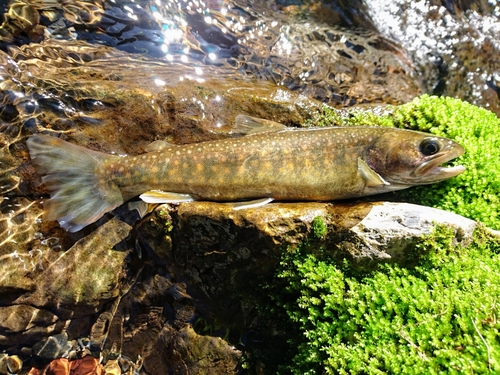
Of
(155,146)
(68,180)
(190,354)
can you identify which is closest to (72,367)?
(190,354)

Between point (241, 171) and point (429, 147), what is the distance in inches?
87.9

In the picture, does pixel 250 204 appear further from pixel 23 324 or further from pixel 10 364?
pixel 10 364

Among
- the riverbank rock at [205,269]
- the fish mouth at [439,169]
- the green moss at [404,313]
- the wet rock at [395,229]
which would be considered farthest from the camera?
the fish mouth at [439,169]

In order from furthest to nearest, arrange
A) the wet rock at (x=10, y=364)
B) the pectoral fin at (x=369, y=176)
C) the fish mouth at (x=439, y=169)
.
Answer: the wet rock at (x=10, y=364) < the pectoral fin at (x=369, y=176) < the fish mouth at (x=439, y=169)

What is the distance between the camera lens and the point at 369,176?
4.47 m

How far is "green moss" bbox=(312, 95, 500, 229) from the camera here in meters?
4.82

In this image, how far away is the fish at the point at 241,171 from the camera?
14.8 feet

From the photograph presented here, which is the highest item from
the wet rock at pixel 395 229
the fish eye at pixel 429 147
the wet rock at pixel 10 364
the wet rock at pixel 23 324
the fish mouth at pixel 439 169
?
the fish eye at pixel 429 147

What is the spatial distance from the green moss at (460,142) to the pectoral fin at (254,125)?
103 cm

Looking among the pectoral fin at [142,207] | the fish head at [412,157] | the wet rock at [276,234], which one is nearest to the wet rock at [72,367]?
the wet rock at [276,234]

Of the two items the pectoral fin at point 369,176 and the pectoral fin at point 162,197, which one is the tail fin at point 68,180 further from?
the pectoral fin at point 369,176

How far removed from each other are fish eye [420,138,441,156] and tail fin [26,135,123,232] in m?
3.90

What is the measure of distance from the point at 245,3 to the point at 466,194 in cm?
580

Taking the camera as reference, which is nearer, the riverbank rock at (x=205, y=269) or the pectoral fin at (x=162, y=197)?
the riverbank rock at (x=205, y=269)
